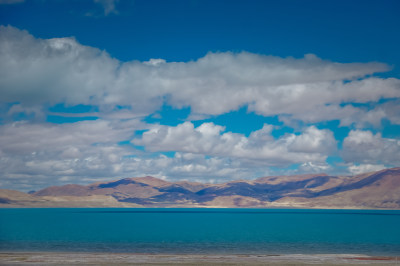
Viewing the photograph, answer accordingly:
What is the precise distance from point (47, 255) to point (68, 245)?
24287mm

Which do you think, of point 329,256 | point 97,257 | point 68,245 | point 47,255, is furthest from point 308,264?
point 68,245

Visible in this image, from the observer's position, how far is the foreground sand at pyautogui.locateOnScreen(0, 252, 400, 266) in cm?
7200

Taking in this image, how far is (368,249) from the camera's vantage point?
102 m

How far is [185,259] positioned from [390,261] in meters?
38.7

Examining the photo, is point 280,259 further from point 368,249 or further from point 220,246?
point 368,249

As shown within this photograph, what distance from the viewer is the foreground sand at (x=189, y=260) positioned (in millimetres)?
72000

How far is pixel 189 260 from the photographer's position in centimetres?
7569

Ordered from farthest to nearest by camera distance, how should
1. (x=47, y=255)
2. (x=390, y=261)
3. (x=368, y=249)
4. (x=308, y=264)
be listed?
1. (x=368, y=249)
2. (x=47, y=255)
3. (x=390, y=261)
4. (x=308, y=264)

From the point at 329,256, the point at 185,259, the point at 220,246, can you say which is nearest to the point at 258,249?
the point at 220,246

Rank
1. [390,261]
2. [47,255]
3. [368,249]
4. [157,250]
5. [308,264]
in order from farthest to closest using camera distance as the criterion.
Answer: [368,249], [157,250], [47,255], [390,261], [308,264]

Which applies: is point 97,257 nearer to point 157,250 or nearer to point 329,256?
point 157,250

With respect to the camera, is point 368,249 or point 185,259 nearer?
point 185,259

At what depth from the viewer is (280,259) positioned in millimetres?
78188

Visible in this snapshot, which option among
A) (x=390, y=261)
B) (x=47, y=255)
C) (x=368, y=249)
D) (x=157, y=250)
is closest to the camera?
(x=390, y=261)
